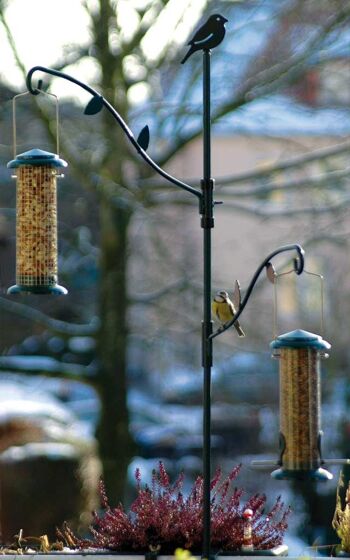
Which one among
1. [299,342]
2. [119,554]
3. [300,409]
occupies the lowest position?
[119,554]

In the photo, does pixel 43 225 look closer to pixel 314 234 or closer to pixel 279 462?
pixel 279 462

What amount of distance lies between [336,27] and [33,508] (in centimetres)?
491

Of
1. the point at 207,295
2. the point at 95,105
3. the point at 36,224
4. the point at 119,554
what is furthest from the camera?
the point at 36,224

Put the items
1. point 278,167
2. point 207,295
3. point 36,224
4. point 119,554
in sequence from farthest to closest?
point 278,167 < point 36,224 < point 119,554 < point 207,295

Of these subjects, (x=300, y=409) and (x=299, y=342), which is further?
(x=300, y=409)

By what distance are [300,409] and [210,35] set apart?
55.6 inches

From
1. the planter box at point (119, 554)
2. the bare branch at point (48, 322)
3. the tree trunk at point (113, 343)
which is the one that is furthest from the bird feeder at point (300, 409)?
the bare branch at point (48, 322)

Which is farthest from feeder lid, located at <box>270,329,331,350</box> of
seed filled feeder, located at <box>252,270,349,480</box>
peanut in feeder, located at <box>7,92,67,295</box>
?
peanut in feeder, located at <box>7,92,67,295</box>

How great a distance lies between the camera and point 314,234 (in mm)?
11930

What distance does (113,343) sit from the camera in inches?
453

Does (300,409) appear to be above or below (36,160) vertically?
below

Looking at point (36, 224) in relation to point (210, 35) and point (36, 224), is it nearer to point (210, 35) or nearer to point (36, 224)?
point (36, 224)

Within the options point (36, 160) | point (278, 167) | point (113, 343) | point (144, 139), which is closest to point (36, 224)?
point (36, 160)

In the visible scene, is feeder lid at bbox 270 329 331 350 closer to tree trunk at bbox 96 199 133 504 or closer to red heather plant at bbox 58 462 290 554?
red heather plant at bbox 58 462 290 554
